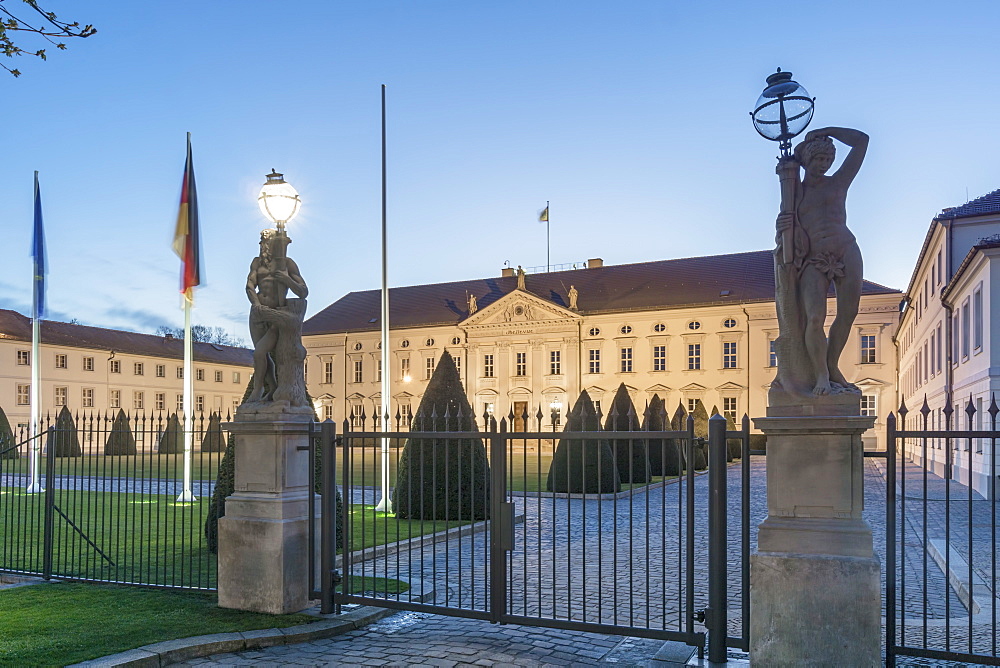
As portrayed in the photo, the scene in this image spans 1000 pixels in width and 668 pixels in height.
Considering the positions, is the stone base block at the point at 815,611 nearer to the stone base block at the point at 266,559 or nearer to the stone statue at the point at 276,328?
the stone base block at the point at 266,559

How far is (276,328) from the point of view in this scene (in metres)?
7.80

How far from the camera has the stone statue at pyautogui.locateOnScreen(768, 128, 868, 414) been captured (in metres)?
5.45

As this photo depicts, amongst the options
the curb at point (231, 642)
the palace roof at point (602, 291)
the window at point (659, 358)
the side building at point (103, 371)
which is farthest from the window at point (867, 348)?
the curb at point (231, 642)

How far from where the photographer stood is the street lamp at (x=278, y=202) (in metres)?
9.36

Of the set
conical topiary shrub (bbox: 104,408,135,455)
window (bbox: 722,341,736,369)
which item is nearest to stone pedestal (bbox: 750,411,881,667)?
conical topiary shrub (bbox: 104,408,135,455)

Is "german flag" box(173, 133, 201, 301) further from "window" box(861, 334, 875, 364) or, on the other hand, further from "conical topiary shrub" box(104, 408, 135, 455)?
"window" box(861, 334, 875, 364)

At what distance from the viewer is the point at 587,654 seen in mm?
6262

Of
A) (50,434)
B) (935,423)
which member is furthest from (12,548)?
(935,423)

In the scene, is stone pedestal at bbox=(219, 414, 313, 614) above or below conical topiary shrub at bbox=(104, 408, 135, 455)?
below

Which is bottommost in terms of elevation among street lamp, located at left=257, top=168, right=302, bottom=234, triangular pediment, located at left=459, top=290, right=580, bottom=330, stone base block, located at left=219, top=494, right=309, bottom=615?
stone base block, located at left=219, top=494, right=309, bottom=615

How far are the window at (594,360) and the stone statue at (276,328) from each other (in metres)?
44.8

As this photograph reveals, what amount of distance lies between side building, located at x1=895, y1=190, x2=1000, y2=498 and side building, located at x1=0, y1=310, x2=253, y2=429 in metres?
37.9

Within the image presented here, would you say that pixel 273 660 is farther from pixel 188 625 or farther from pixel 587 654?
pixel 587 654

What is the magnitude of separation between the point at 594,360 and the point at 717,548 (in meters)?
46.5
